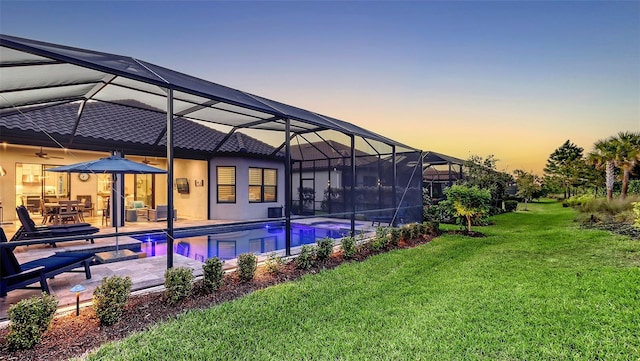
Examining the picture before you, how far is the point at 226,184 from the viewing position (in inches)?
528

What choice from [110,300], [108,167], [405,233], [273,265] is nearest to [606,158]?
[405,233]

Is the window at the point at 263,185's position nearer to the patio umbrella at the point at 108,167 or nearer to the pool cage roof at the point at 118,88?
the pool cage roof at the point at 118,88

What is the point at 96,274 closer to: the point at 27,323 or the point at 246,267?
the point at 27,323

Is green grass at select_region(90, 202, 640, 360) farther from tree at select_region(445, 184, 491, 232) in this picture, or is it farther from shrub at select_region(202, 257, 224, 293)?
tree at select_region(445, 184, 491, 232)

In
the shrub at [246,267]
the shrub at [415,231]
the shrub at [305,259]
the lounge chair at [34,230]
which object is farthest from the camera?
the shrub at [415,231]

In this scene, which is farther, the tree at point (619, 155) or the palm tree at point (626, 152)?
the tree at point (619, 155)

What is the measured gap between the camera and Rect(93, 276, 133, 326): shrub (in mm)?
3389

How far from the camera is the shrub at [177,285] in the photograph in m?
4.02

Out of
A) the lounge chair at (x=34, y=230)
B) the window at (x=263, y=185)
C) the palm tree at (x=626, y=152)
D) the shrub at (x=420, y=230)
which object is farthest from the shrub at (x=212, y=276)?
the palm tree at (x=626, y=152)

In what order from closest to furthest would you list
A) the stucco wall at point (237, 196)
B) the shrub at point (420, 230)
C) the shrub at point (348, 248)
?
the shrub at point (348, 248), the shrub at point (420, 230), the stucco wall at point (237, 196)

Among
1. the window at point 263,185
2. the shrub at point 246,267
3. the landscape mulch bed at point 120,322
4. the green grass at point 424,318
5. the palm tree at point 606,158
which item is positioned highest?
the palm tree at point 606,158

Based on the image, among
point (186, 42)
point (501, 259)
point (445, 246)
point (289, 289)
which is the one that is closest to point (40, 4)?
point (186, 42)

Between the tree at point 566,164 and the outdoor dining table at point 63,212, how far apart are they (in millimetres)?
36014

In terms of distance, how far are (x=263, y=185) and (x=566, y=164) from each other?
3768cm
